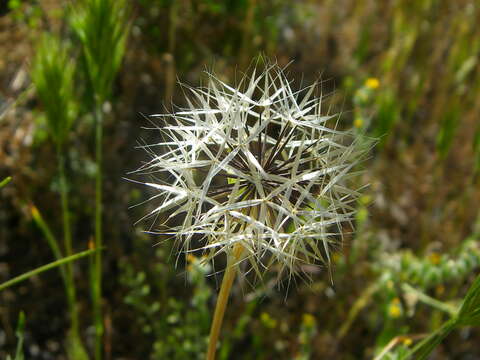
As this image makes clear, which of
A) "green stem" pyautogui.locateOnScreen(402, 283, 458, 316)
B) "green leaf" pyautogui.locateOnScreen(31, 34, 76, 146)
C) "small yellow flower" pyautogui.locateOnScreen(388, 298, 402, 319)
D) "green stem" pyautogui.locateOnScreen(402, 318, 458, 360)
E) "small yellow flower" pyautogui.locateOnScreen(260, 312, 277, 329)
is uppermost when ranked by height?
"green leaf" pyautogui.locateOnScreen(31, 34, 76, 146)

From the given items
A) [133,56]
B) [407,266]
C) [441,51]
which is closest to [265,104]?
[407,266]

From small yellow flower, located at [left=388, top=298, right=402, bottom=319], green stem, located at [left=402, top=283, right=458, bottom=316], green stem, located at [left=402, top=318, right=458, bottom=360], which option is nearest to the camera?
green stem, located at [left=402, top=318, right=458, bottom=360]

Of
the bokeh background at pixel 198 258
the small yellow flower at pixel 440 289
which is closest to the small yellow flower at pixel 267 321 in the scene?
the bokeh background at pixel 198 258

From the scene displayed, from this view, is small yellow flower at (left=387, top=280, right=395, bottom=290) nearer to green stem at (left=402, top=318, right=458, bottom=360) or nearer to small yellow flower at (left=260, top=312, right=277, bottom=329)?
small yellow flower at (left=260, top=312, right=277, bottom=329)

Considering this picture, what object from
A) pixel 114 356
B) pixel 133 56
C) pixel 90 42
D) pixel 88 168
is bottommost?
pixel 114 356

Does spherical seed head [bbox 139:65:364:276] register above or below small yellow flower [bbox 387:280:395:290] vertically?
above

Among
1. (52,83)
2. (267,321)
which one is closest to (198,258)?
(267,321)

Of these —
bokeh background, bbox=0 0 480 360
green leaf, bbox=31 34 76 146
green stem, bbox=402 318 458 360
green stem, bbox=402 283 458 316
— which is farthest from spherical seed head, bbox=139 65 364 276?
green stem, bbox=402 283 458 316

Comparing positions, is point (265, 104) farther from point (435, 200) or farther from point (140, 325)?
point (435, 200)
